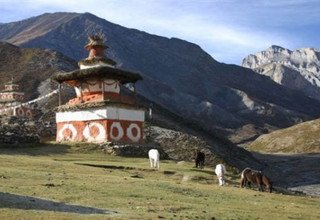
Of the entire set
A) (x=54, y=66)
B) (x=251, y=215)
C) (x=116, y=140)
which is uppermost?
(x=54, y=66)

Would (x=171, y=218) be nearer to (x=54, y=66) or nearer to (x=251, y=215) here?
(x=251, y=215)

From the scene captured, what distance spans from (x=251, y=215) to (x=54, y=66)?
10221cm

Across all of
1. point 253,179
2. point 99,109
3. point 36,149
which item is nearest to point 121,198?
point 253,179

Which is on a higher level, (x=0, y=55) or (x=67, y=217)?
(x=0, y=55)

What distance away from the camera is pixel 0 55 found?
457 ft

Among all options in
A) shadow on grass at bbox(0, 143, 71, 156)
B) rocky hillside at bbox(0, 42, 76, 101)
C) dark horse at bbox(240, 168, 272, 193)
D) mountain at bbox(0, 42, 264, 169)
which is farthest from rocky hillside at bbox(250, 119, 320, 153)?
dark horse at bbox(240, 168, 272, 193)

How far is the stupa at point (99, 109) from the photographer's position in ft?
178

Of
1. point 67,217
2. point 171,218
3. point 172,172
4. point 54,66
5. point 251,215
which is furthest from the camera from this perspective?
point 54,66

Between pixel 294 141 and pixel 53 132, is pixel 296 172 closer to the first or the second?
pixel 53 132

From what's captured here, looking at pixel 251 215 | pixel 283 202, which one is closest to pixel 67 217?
pixel 251 215

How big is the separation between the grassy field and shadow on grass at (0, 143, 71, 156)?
828 cm

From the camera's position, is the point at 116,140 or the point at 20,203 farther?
the point at 116,140

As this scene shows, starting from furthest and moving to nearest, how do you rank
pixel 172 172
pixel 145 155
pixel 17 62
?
pixel 17 62 → pixel 145 155 → pixel 172 172

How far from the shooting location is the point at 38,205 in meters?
20.2
